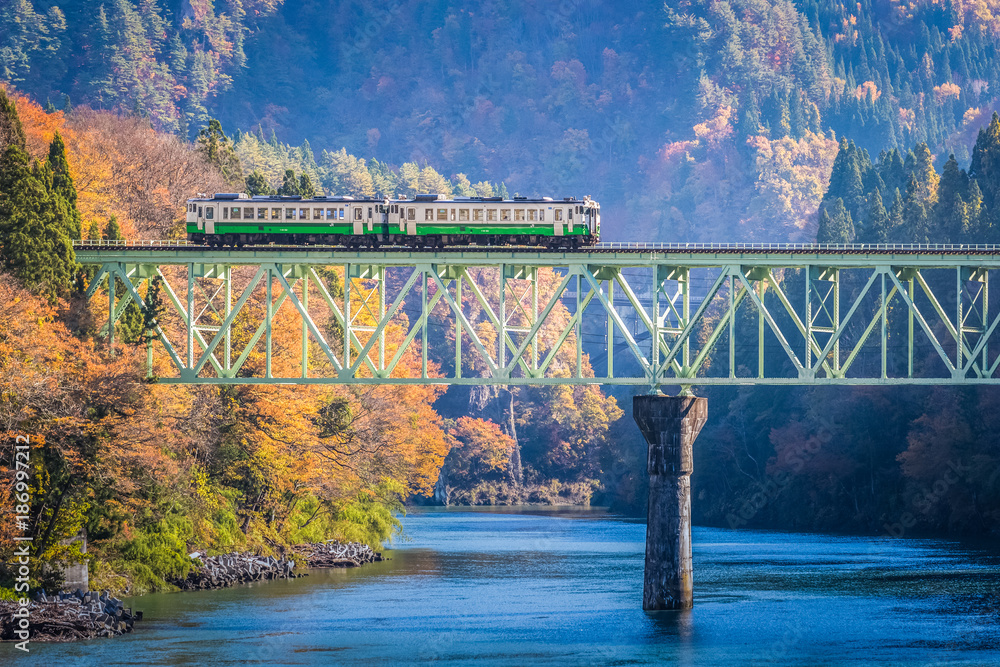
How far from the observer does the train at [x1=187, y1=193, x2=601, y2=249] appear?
216 ft

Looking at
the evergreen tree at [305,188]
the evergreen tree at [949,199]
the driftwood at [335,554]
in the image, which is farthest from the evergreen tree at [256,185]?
the evergreen tree at [949,199]

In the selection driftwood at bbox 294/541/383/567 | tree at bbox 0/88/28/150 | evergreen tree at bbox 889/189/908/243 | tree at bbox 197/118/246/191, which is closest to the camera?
tree at bbox 0/88/28/150

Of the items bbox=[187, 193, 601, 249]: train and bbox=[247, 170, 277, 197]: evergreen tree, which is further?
bbox=[247, 170, 277, 197]: evergreen tree

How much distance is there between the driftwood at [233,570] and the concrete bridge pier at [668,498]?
64.0 feet

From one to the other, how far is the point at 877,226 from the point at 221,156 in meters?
51.9

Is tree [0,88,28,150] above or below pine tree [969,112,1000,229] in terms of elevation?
below

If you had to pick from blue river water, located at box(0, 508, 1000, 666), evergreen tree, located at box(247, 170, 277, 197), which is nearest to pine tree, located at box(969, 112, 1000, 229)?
blue river water, located at box(0, 508, 1000, 666)

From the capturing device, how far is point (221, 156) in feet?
371

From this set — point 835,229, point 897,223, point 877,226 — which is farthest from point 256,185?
point 877,226

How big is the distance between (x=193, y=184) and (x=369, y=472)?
28544 millimetres

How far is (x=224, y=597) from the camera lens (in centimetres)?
6581

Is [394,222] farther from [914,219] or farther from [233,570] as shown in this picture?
[914,219]

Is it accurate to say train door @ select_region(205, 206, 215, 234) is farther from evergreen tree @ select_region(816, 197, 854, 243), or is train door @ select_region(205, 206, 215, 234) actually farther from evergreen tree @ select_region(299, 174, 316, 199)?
evergreen tree @ select_region(816, 197, 854, 243)

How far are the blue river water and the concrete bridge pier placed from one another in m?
1.24
